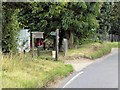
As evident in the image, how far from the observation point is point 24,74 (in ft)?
51.9

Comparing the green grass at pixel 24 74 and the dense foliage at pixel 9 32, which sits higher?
the dense foliage at pixel 9 32

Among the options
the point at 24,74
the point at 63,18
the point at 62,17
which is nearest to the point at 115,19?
the point at 62,17

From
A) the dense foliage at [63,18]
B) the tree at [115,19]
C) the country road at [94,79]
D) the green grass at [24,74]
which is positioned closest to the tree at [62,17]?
the dense foliage at [63,18]

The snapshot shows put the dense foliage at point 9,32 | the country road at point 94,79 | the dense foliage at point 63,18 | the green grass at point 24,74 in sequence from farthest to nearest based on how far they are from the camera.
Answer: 1. the dense foliage at point 63,18
2. the dense foliage at point 9,32
3. the country road at point 94,79
4. the green grass at point 24,74

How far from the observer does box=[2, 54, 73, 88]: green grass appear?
551 inches

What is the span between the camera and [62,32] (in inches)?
1469

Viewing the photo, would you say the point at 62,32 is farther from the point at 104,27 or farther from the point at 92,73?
the point at 104,27

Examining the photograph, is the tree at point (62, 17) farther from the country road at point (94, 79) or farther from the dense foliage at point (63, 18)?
the country road at point (94, 79)

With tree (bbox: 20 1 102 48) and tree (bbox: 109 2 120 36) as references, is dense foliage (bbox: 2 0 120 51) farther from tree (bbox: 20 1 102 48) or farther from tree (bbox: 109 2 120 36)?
tree (bbox: 109 2 120 36)

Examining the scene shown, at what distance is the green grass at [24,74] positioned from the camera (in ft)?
46.0

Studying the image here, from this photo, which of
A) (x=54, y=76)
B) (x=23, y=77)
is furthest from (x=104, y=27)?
(x=23, y=77)

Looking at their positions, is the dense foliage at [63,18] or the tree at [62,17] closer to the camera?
the dense foliage at [63,18]

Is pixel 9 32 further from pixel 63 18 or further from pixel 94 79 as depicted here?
pixel 63 18

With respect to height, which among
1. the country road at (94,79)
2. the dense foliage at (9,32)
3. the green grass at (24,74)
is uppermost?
the dense foliage at (9,32)
